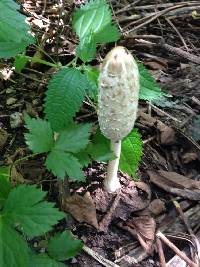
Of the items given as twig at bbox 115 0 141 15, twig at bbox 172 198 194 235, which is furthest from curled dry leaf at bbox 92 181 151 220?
twig at bbox 115 0 141 15

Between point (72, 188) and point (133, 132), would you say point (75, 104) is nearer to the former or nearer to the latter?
point (133, 132)

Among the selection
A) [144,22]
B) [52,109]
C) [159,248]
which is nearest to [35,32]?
[144,22]

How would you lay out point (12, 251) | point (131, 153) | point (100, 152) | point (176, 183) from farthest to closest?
point (176, 183) < point (131, 153) < point (100, 152) < point (12, 251)

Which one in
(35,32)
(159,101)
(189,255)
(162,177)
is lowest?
(189,255)

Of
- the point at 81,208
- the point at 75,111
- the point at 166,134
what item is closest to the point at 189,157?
the point at 166,134

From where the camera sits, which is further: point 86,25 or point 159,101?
point 159,101

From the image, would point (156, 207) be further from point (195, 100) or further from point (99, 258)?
point (195, 100)

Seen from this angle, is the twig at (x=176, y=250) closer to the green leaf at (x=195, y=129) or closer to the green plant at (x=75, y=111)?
the green plant at (x=75, y=111)
